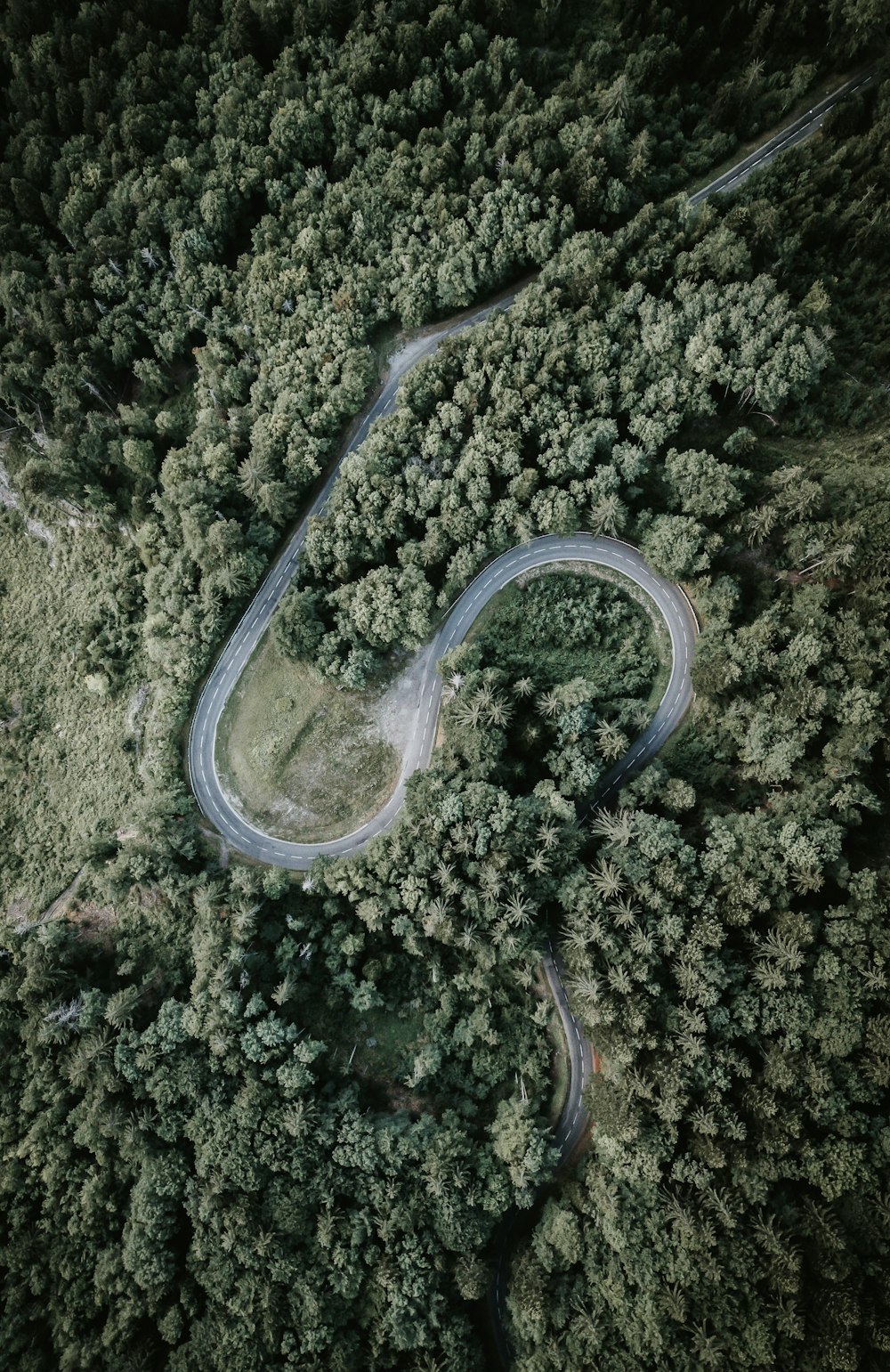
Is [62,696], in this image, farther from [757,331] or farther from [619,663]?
[757,331]

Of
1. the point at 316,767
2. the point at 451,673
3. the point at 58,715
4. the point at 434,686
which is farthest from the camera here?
the point at 58,715

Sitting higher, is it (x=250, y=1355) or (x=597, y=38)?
(x=597, y=38)

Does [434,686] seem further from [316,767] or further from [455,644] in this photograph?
[316,767]

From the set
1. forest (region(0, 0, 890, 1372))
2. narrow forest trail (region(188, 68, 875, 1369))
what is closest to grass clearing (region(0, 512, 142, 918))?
forest (region(0, 0, 890, 1372))

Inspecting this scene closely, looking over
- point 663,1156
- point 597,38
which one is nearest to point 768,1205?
point 663,1156

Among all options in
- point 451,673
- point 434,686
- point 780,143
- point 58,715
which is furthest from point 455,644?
point 780,143

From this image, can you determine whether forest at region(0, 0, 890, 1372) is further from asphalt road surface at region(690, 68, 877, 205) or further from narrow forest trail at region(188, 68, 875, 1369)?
narrow forest trail at region(188, 68, 875, 1369)
